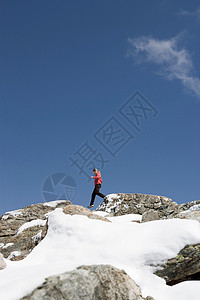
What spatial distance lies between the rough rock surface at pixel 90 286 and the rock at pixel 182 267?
107 cm

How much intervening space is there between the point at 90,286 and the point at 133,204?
40.9ft

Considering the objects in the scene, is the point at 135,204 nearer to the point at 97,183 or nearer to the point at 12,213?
the point at 97,183

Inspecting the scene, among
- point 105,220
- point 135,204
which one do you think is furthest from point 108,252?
point 135,204

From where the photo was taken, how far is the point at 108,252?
299 inches

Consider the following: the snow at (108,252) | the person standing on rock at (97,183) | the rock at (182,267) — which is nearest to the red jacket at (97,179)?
the person standing on rock at (97,183)

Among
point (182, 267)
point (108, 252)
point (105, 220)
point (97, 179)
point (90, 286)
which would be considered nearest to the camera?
point (90, 286)

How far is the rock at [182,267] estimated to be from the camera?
7.34 meters

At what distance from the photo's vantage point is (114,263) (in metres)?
7.11

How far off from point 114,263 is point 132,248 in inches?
30.9

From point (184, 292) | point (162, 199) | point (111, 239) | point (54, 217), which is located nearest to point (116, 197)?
point (162, 199)

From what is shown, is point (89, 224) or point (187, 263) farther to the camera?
point (89, 224)

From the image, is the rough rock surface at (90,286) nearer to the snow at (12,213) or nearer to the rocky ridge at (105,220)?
the rocky ridge at (105,220)

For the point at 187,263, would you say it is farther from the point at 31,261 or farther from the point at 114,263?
the point at 31,261

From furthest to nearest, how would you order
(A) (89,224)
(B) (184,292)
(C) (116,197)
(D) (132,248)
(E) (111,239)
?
(C) (116,197) → (A) (89,224) → (E) (111,239) → (D) (132,248) → (B) (184,292)
